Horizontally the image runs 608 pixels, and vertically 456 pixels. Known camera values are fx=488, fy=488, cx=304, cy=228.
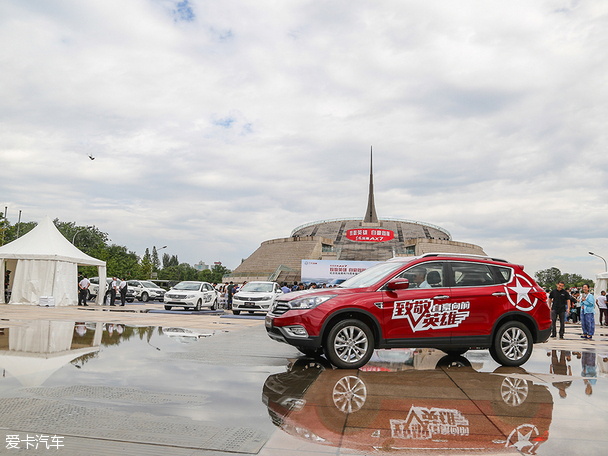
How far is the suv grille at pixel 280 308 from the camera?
7527 millimetres

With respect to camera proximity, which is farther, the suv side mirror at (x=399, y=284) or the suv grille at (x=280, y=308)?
the suv grille at (x=280, y=308)

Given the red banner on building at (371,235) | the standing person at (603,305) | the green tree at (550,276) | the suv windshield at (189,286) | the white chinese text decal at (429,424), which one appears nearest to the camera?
the white chinese text decal at (429,424)

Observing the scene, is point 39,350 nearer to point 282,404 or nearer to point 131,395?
point 131,395

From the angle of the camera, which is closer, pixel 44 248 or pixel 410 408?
pixel 410 408

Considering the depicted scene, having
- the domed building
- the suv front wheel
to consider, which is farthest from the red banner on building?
the suv front wheel

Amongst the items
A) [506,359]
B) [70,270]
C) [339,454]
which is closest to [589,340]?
[506,359]

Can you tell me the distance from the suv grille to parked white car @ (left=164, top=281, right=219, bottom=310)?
15.7 meters

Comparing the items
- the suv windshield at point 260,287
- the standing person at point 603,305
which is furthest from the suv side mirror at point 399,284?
the standing person at point 603,305

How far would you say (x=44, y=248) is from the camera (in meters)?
23.1

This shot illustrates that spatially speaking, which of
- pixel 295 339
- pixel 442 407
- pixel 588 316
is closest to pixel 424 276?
pixel 295 339

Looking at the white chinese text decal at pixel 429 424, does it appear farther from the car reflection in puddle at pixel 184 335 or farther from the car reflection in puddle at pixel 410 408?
the car reflection in puddle at pixel 184 335

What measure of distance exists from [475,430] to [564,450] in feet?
2.28

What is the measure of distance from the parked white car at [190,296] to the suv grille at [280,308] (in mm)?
15694

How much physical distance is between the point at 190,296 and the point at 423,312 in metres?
17.0
